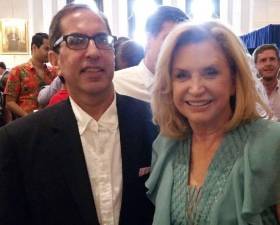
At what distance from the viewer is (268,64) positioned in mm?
4875

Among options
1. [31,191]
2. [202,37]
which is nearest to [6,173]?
[31,191]

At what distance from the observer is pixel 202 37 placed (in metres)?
1.66

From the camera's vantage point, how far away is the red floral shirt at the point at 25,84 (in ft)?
13.9

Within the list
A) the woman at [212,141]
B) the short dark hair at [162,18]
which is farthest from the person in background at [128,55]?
the woman at [212,141]

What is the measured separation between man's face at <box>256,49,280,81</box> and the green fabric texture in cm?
333

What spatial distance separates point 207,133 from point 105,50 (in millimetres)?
551

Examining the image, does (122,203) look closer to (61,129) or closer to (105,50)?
(61,129)

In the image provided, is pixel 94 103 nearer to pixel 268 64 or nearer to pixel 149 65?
pixel 149 65

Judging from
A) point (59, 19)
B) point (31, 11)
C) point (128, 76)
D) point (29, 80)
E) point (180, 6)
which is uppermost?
point (180, 6)

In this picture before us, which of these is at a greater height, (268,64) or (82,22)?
(82,22)

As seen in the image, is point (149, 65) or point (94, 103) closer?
point (94, 103)

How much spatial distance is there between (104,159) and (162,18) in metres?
1.25

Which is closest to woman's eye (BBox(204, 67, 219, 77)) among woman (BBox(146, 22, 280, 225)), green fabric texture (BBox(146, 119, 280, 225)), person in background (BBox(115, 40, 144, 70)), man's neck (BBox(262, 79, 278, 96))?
woman (BBox(146, 22, 280, 225))

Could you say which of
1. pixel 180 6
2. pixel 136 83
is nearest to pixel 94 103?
pixel 136 83
